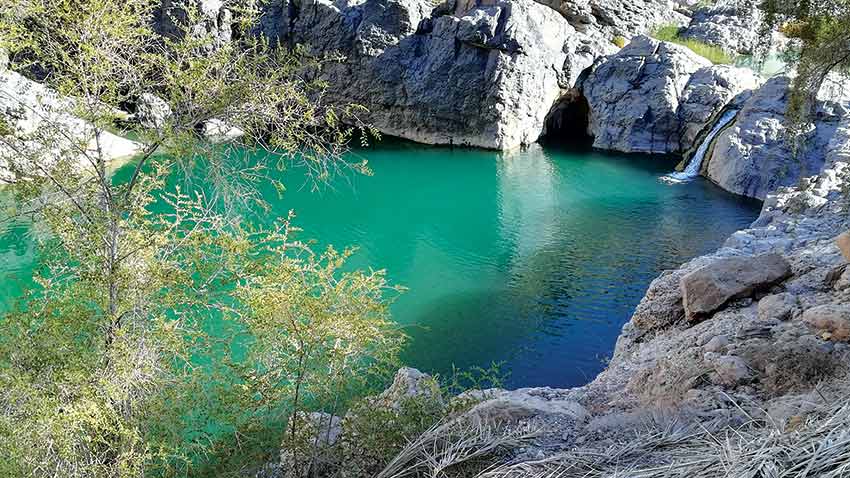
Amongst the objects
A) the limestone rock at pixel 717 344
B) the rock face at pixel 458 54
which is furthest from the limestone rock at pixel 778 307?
the rock face at pixel 458 54

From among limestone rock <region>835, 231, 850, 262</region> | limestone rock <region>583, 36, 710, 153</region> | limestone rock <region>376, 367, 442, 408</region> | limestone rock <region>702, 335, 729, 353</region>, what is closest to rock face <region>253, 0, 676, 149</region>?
limestone rock <region>583, 36, 710, 153</region>

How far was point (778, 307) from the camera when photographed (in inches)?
365

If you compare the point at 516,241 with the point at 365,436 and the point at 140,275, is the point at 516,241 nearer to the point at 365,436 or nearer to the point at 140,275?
the point at 365,436

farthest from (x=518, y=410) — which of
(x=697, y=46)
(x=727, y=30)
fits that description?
(x=727, y=30)

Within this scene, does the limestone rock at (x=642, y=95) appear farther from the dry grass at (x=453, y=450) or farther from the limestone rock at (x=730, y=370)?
the dry grass at (x=453, y=450)

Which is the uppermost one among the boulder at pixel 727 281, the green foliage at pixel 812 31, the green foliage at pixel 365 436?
the green foliage at pixel 812 31

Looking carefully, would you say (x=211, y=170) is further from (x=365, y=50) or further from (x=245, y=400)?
(x=365, y=50)

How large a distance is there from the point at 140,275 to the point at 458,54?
29034 millimetres

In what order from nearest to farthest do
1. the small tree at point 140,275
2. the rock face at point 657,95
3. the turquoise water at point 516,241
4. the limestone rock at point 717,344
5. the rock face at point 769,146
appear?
the small tree at point 140,275 → the limestone rock at point 717,344 → the turquoise water at point 516,241 → the rock face at point 769,146 → the rock face at point 657,95

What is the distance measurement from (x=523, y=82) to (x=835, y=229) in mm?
21588

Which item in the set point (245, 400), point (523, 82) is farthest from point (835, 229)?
point (523, 82)

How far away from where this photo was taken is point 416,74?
3431cm

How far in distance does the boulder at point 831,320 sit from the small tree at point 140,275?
539 cm

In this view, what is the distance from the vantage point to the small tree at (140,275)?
5668 millimetres
